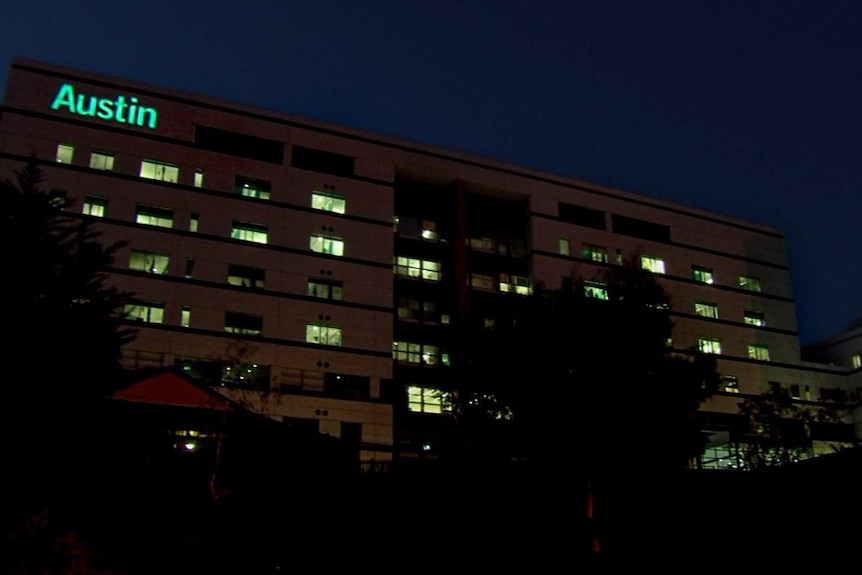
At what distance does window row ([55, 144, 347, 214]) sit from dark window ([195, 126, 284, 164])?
1.97 m

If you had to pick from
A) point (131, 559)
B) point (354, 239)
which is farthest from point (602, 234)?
point (131, 559)

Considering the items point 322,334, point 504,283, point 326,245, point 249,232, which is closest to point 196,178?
point 249,232

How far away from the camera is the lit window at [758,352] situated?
246 ft

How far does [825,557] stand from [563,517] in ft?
36.5

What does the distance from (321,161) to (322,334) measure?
1340 cm

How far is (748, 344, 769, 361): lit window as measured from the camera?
246ft

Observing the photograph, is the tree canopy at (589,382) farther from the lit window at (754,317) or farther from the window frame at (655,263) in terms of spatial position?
the lit window at (754,317)

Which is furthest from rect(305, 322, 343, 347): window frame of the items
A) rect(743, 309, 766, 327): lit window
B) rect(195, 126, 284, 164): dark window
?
rect(743, 309, 766, 327): lit window

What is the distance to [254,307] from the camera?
5684 centimetres

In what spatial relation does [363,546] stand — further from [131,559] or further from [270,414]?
[270,414]

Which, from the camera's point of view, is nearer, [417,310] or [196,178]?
[196,178]

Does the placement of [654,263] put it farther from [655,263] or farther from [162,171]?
[162,171]

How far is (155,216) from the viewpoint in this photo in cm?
5669

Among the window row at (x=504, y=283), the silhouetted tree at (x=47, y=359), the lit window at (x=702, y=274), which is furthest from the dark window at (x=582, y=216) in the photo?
the silhouetted tree at (x=47, y=359)
